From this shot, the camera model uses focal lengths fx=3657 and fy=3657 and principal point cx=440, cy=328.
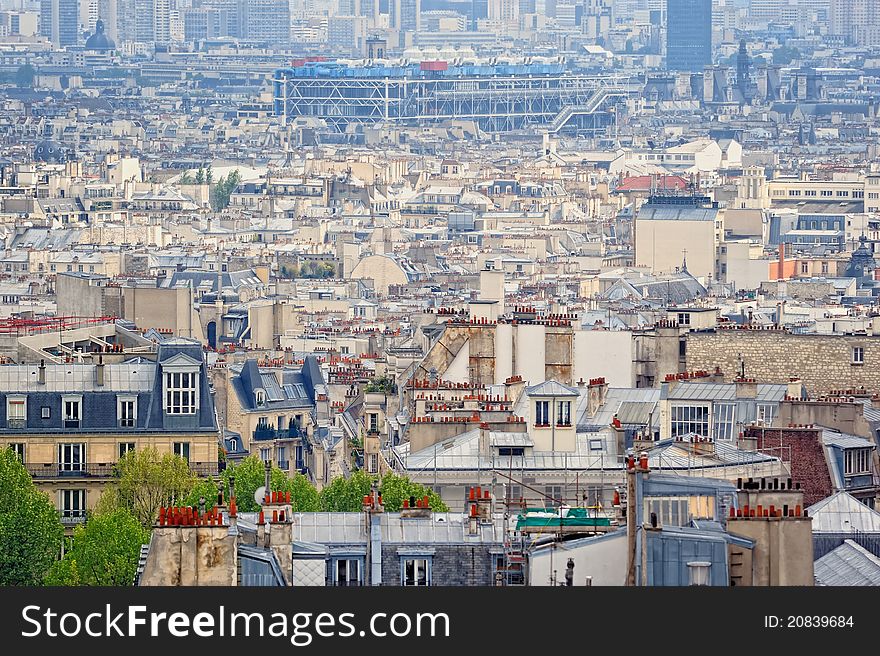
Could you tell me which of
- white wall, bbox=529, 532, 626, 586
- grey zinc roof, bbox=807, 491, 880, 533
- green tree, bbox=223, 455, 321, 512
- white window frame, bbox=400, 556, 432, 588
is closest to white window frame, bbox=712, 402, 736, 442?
green tree, bbox=223, 455, 321, 512

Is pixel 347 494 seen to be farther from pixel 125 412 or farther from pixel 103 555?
pixel 125 412

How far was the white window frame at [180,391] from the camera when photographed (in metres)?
26.8

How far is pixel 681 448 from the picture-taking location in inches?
904

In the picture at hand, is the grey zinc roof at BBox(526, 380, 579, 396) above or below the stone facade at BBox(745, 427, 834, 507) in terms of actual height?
above

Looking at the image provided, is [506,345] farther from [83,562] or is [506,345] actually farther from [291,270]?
[291,270]

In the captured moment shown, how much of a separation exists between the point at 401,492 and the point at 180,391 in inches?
191

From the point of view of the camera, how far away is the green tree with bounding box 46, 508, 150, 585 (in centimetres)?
2033

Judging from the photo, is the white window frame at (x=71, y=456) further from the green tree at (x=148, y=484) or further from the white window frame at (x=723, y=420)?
the white window frame at (x=723, y=420)

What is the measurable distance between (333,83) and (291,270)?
120m

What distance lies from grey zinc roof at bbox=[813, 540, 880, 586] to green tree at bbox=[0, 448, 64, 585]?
5442 millimetres

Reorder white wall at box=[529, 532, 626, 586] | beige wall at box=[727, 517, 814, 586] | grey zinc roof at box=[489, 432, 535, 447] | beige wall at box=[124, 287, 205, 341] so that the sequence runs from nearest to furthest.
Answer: beige wall at box=[727, 517, 814, 586], white wall at box=[529, 532, 626, 586], grey zinc roof at box=[489, 432, 535, 447], beige wall at box=[124, 287, 205, 341]

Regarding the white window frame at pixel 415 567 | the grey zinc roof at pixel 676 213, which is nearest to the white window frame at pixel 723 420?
the white window frame at pixel 415 567

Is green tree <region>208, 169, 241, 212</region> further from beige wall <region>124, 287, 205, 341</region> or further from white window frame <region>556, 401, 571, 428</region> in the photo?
white window frame <region>556, 401, 571, 428</region>

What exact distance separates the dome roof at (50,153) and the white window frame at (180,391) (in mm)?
108321
